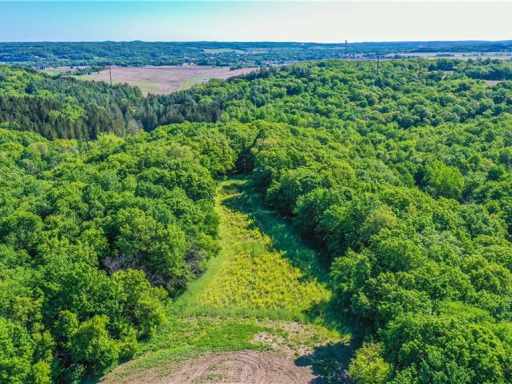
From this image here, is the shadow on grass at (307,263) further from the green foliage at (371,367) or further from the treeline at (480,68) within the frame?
the treeline at (480,68)

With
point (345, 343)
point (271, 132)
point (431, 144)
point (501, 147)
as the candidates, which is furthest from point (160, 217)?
point (501, 147)

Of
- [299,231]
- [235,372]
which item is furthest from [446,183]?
[235,372]

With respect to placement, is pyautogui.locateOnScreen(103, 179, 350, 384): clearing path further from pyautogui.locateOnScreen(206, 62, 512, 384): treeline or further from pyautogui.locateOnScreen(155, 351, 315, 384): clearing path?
pyautogui.locateOnScreen(206, 62, 512, 384): treeline

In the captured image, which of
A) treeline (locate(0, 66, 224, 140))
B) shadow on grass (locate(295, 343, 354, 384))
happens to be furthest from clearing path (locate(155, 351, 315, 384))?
treeline (locate(0, 66, 224, 140))

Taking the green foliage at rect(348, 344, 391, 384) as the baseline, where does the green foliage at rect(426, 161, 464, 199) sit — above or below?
above

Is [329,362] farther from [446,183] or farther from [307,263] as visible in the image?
[446,183]
